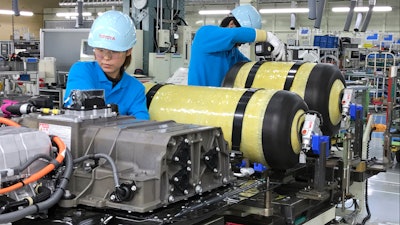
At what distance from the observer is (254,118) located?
2.53 metres

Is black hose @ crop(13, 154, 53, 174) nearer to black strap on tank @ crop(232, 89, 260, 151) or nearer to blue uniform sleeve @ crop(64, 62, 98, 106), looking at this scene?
blue uniform sleeve @ crop(64, 62, 98, 106)

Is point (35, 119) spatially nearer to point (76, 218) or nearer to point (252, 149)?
point (76, 218)

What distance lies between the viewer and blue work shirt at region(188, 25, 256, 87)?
125 inches

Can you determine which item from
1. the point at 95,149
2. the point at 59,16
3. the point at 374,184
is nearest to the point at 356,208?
the point at 95,149

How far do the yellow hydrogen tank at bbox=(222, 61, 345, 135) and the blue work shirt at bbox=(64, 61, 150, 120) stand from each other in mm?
899

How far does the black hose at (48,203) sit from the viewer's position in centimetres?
141

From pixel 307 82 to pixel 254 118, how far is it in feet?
2.29

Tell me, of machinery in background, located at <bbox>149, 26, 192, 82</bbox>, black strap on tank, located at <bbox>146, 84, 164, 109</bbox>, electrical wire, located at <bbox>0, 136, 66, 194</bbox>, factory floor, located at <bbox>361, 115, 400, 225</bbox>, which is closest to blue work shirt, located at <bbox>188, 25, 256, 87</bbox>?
black strap on tank, located at <bbox>146, 84, 164, 109</bbox>

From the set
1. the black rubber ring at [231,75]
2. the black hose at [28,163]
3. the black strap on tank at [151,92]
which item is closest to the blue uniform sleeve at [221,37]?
the black rubber ring at [231,75]

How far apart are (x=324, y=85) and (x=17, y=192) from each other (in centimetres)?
204

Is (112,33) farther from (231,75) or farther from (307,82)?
(307,82)

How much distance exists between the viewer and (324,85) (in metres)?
3.06

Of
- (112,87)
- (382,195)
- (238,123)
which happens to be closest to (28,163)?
(112,87)

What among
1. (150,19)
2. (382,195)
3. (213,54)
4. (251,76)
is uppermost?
(150,19)
